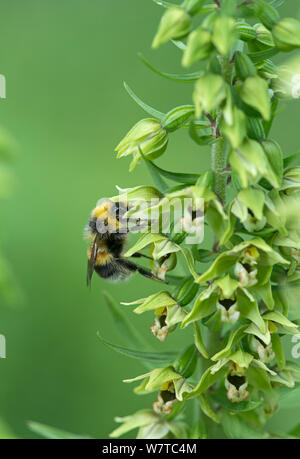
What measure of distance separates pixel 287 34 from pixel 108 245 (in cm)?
195

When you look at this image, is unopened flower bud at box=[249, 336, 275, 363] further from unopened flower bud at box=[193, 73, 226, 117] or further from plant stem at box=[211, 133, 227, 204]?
unopened flower bud at box=[193, 73, 226, 117]

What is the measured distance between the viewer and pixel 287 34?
3070 millimetres

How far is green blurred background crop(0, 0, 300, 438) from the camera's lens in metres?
6.05

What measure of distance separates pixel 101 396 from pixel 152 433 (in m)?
2.47

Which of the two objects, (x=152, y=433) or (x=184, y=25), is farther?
(x=152, y=433)

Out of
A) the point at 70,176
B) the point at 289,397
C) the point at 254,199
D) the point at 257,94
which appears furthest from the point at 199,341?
the point at 70,176

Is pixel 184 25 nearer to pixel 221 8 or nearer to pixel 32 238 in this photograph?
pixel 221 8

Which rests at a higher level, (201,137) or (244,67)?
(244,67)

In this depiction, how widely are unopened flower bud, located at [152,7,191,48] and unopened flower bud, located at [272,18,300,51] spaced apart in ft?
1.33

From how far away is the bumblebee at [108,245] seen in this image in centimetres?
438

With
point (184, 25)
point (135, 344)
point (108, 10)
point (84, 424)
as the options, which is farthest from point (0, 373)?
point (108, 10)

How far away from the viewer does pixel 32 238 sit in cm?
658

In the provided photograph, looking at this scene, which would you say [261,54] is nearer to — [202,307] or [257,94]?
[257,94]

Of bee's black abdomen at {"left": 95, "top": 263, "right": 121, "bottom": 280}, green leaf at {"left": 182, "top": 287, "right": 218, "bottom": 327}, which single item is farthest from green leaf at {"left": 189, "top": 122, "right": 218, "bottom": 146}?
bee's black abdomen at {"left": 95, "top": 263, "right": 121, "bottom": 280}
